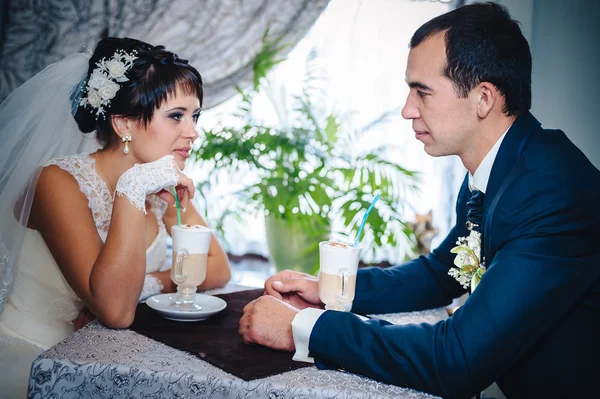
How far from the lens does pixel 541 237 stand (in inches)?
50.3

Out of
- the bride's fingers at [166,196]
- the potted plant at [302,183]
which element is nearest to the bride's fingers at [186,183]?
the bride's fingers at [166,196]

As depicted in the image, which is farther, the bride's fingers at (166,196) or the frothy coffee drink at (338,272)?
the bride's fingers at (166,196)

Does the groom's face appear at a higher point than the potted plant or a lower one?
higher

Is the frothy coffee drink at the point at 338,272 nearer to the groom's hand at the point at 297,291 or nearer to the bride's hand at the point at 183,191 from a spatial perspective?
the groom's hand at the point at 297,291

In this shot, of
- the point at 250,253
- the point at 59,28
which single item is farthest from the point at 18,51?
the point at 250,253

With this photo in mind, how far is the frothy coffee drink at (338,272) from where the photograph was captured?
150 centimetres

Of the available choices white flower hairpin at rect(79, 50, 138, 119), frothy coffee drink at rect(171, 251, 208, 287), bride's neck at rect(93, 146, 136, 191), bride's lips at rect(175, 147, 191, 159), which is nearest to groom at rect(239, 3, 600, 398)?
frothy coffee drink at rect(171, 251, 208, 287)

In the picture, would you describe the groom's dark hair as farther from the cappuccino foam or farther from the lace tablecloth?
the lace tablecloth

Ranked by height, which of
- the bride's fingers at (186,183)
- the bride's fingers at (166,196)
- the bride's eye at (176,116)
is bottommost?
the bride's fingers at (166,196)

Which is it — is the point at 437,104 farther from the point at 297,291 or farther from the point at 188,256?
the point at 188,256

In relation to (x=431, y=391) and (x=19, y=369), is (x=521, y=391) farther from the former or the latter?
(x=19, y=369)

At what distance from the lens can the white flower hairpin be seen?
2068 mm

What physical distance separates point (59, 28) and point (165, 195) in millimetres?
2911

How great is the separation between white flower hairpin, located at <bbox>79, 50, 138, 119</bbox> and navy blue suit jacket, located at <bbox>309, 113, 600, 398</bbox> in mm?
1327
